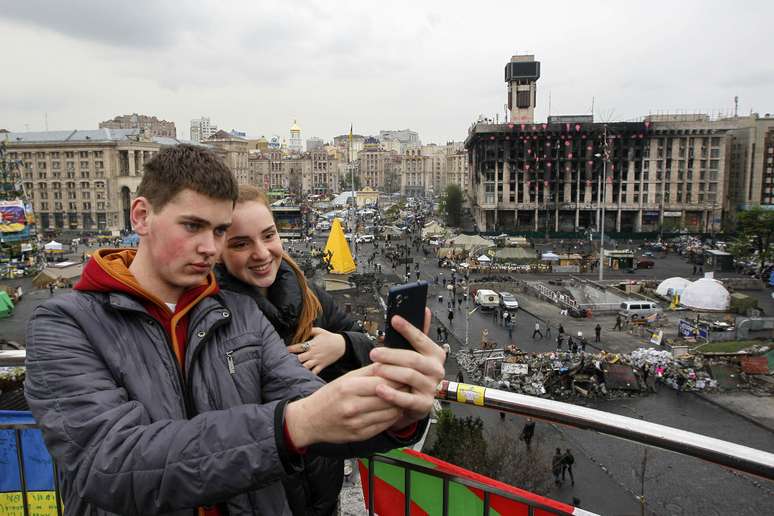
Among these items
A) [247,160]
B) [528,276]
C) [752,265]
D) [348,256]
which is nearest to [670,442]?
[348,256]

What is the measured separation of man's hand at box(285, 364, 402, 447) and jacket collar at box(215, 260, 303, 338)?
46.0 inches

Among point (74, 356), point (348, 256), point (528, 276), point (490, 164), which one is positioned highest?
point (490, 164)

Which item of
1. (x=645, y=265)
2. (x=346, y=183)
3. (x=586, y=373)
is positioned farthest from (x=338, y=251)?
(x=346, y=183)

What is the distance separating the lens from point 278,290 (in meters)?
2.65

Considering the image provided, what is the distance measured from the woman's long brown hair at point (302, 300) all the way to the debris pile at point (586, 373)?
47.1ft

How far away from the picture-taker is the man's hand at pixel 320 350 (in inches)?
90.7

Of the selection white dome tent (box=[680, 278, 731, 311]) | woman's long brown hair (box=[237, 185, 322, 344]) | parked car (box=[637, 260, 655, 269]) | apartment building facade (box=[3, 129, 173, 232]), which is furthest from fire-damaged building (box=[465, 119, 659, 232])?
woman's long brown hair (box=[237, 185, 322, 344])

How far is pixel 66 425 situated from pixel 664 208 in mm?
69384

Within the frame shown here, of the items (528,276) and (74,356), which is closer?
(74,356)

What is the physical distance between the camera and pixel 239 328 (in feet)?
5.77

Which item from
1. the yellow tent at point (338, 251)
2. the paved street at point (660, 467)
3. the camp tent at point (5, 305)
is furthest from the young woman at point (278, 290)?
the camp tent at point (5, 305)

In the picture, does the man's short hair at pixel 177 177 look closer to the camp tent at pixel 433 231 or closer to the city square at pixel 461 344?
the city square at pixel 461 344

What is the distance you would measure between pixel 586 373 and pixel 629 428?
16443 mm

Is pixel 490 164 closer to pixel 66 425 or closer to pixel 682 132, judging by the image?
pixel 682 132
